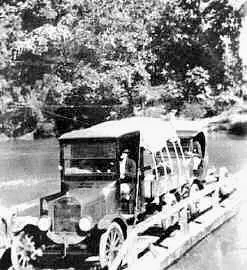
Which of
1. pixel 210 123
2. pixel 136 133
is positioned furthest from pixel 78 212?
pixel 210 123

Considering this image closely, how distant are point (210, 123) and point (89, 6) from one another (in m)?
15.3

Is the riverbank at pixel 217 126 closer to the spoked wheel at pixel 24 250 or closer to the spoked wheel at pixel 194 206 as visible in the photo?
the spoked wheel at pixel 194 206

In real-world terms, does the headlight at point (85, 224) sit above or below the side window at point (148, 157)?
below

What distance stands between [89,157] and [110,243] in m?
1.99

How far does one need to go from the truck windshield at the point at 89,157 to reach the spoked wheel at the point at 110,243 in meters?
1.34

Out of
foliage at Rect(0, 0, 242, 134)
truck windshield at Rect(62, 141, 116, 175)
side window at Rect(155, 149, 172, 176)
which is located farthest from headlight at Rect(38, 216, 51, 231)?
foliage at Rect(0, 0, 242, 134)

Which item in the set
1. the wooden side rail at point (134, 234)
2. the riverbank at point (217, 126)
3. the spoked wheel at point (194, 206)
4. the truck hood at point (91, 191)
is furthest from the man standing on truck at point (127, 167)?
the riverbank at point (217, 126)

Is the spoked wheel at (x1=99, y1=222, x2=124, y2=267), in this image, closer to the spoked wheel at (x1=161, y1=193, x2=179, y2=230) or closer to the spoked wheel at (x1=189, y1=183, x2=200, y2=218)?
the spoked wheel at (x1=161, y1=193, x2=179, y2=230)

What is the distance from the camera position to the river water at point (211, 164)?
11.0 m

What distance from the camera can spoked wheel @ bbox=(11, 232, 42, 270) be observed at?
9.65 m

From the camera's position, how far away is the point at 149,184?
11.6 meters

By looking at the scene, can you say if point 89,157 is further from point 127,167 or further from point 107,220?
point 107,220

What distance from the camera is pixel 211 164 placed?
29.7 m

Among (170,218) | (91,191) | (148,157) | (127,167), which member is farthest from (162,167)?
(91,191)
